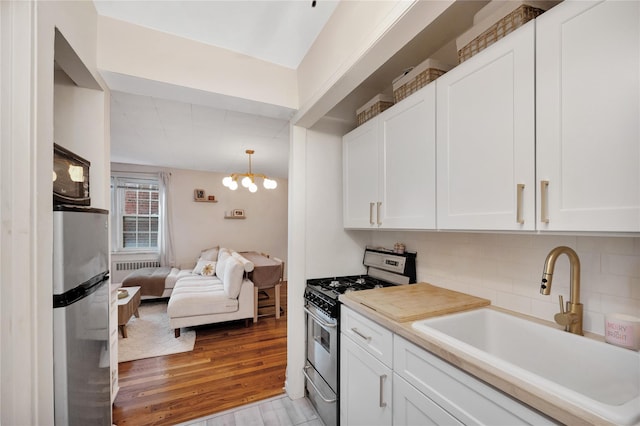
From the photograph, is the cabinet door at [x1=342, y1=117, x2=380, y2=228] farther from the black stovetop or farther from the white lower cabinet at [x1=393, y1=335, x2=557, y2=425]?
the white lower cabinet at [x1=393, y1=335, x2=557, y2=425]

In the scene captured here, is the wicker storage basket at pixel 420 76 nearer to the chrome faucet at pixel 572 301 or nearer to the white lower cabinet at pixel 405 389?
the chrome faucet at pixel 572 301

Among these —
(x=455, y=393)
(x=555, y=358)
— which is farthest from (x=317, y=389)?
(x=555, y=358)

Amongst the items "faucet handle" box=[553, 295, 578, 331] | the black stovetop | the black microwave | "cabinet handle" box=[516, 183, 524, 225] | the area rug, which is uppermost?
the black microwave

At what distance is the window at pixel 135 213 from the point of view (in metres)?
5.14

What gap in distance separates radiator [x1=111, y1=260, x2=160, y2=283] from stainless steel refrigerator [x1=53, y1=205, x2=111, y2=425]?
14.5ft

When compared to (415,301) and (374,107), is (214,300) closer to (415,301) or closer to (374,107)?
(415,301)

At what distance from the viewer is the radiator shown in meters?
5.06

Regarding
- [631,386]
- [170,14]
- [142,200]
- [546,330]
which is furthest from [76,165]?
[142,200]

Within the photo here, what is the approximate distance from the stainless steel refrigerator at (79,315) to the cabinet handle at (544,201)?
5.73ft

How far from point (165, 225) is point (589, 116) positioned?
588cm

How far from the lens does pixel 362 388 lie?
1.43 m

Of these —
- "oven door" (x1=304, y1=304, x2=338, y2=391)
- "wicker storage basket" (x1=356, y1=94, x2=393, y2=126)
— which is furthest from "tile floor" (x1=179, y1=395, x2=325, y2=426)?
"wicker storage basket" (x1=356, y1=94, x2=393, y2=126)

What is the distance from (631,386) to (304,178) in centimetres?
192

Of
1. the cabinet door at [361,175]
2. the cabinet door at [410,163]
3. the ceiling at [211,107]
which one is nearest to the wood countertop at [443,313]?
the cabinet door at [410,163]
